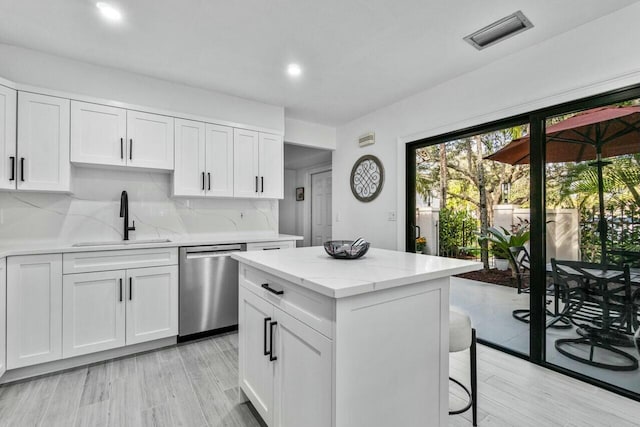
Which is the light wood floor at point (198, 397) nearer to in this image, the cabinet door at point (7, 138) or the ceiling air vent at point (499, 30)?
the cabinet door at point (7, 138)

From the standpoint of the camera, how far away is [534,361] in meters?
2.36

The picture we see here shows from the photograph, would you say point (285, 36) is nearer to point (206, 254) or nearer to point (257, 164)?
point (257, 164)

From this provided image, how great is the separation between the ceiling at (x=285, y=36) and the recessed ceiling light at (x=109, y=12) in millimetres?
46

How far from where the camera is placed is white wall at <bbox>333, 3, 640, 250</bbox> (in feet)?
6.56

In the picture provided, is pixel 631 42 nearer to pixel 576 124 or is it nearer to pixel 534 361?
pixel 576 124

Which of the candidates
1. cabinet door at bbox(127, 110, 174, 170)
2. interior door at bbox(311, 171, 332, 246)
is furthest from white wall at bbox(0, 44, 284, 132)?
interior door at bbox(311, 171, 332, 246)

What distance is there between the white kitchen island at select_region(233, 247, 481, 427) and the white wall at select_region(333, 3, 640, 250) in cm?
177

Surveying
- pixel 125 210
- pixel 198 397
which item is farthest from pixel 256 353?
pixel 125 210

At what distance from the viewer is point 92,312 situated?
2352 millimetres

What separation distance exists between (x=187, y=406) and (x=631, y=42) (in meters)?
3.58

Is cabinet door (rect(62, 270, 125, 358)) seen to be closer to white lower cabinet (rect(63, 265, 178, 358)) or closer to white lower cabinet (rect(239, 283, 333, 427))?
white lower cabinet (rect(63, 265, 178, 358))

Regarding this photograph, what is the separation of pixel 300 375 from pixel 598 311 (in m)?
2.25

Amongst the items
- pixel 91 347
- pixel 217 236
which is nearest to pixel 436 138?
pixel 217 236

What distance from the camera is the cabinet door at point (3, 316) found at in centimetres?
200
